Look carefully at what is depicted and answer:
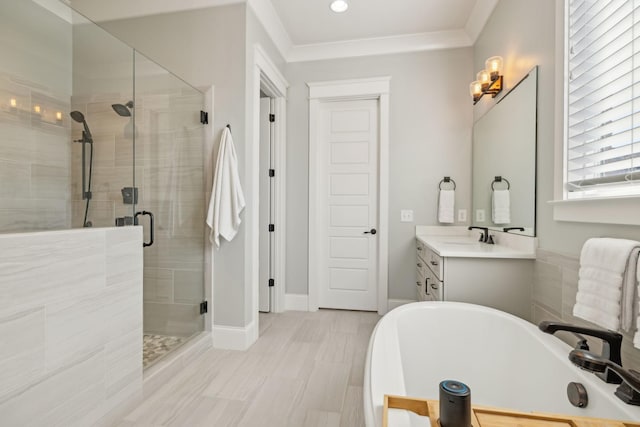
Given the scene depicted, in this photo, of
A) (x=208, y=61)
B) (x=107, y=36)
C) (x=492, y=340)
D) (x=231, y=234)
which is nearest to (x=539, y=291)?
(x=492, y=340)

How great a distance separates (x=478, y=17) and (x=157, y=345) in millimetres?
3798

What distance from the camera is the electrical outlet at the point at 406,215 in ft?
10.4

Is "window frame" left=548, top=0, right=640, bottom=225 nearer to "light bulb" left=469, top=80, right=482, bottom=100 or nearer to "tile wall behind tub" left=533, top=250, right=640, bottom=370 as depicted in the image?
"tile wall behind tub" left=533, top=250, right=640, bottom=370

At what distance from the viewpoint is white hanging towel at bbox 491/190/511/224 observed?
2.21m

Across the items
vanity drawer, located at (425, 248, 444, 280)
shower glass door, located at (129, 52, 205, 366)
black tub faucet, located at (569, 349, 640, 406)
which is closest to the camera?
black tub faucet, located at (569, 349, 640, 406)

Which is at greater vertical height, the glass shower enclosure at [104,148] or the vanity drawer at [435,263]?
the glass shower enclosure at [104,148]

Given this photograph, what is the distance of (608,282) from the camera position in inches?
40.8

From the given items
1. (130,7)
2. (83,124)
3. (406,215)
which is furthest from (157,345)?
(130,7)

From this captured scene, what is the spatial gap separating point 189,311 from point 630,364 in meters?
2.53

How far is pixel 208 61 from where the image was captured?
8.07 ft

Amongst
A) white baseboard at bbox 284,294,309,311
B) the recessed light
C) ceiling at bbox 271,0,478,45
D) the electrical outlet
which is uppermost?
ceiling at bbox 271,0,478,45

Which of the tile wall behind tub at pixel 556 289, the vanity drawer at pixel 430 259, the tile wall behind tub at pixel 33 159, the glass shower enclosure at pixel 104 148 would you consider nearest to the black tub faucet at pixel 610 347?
the tile wall behind tub at pixel 556 289

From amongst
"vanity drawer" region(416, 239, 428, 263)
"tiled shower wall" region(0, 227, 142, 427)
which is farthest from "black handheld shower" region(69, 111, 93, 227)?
"vanity drawer" region(416, 239, 428, 263)

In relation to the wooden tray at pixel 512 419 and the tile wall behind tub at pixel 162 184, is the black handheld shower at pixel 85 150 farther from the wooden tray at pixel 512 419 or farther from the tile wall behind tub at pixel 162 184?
the wooden tray at pixel 512 419
